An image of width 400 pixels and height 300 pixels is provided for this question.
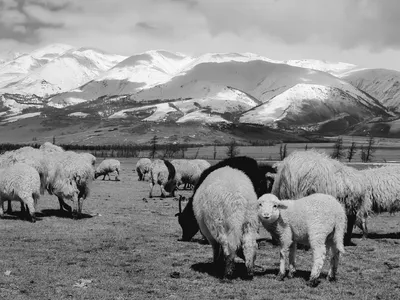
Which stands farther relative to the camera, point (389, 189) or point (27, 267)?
point (389, 189)

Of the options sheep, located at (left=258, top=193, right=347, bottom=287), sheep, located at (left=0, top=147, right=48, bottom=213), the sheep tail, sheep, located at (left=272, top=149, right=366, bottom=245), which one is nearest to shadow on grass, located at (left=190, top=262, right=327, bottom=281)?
sheep, located at (left=258, top=193, right=347, bottom=287)

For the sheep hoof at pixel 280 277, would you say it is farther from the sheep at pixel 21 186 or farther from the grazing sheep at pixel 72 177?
the grazing sheep at pixel 72 177

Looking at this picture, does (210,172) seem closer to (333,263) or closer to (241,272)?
(241,272)

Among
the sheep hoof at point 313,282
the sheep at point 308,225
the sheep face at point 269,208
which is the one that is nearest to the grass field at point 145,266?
the sheep hoof at point 313,282

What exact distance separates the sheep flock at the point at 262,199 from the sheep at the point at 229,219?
24 millimetres

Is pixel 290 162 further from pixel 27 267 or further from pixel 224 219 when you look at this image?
pixel 27 267

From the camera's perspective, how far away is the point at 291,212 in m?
12.6

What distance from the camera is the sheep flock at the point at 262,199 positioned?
1216 centimetres

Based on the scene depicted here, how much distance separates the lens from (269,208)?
1206 centimetres

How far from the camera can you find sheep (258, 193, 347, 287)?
12.0m

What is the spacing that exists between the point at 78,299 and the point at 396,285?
8.33 m

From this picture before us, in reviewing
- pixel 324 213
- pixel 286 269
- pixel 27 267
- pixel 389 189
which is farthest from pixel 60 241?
pixel 389 189

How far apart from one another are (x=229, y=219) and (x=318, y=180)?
5743 mm

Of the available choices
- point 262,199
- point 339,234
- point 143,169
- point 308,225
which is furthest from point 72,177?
point 143,169
